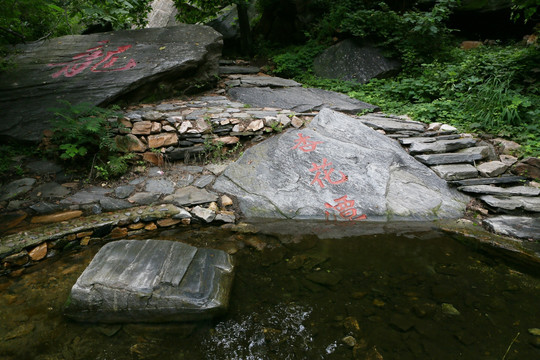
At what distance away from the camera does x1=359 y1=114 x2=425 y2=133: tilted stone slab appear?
18.0 feet

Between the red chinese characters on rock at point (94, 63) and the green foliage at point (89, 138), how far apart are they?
1640mm

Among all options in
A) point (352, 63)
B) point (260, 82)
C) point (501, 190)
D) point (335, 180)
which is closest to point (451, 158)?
point (501, 190)

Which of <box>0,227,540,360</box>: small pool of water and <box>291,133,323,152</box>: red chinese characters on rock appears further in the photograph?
<box>291,133,323,152</box>: red chinese characters on rock

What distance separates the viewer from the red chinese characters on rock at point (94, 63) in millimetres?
5707

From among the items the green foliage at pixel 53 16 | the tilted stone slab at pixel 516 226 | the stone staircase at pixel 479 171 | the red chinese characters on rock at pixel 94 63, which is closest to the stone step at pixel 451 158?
the stone staircase at pixel 479 171

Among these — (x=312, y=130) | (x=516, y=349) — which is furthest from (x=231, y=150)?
(x=516, y=349)

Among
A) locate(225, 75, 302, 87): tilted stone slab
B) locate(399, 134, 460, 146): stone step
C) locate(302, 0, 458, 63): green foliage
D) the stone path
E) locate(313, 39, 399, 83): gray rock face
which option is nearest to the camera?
the stone path

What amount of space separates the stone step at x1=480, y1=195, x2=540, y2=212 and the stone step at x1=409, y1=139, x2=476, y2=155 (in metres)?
1.09

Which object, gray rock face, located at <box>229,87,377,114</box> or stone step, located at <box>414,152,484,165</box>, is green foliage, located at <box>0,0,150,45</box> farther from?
stone step, located at <box>414,152,484,165</box>

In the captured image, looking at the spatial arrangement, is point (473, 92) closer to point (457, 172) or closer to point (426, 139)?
point (426, 139)

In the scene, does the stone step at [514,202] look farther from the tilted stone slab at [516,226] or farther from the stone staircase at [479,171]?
the tilted stone slab at [516,226]

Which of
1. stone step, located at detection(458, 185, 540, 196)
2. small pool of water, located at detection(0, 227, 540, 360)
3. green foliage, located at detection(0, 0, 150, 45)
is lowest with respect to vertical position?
small pool of water, located at detection(0, 227, 540, 360)

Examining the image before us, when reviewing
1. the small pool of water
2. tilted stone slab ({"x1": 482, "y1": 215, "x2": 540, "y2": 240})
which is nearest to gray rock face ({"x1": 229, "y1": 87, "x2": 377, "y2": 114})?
tilted stone slab ({"x1": 482, "y1": 215, "x2": 540, "y2": 240})

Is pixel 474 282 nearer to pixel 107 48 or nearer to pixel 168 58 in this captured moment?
pixel 168 58
